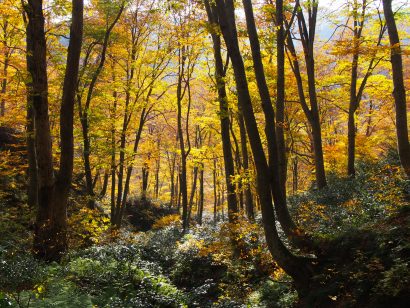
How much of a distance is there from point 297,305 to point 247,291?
2.45 metres

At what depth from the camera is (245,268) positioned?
9102 mm

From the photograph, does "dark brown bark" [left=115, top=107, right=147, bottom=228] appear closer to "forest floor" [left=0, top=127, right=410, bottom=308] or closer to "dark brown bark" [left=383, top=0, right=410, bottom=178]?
"forest floor" [left=0, top=127, right=410, bottom=308]

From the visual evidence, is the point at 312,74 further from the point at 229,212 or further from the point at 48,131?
the point at 48,131

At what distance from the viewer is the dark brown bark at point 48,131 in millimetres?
8602

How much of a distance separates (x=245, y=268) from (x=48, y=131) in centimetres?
567

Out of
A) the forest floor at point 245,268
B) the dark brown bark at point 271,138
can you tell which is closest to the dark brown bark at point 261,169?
the dark brown bark at point 271,138

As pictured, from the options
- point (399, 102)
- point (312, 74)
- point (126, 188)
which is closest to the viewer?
point (399, 102)

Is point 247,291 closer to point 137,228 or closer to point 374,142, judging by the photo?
point 374,142

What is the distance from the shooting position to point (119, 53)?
18.3 metres

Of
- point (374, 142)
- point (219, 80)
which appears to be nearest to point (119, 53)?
point (219, 80)

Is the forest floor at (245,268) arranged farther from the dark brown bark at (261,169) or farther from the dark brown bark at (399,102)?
the dark brown bark at (399,102)

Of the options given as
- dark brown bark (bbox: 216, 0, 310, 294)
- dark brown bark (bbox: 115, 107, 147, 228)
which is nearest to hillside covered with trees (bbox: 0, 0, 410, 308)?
dark brown bark (bbox: 216, 0, 310, 294)

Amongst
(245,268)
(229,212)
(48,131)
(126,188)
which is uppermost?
(48,131)

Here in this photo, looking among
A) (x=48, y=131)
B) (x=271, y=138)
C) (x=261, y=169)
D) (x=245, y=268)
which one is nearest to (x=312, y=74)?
(x=245, y=268)
